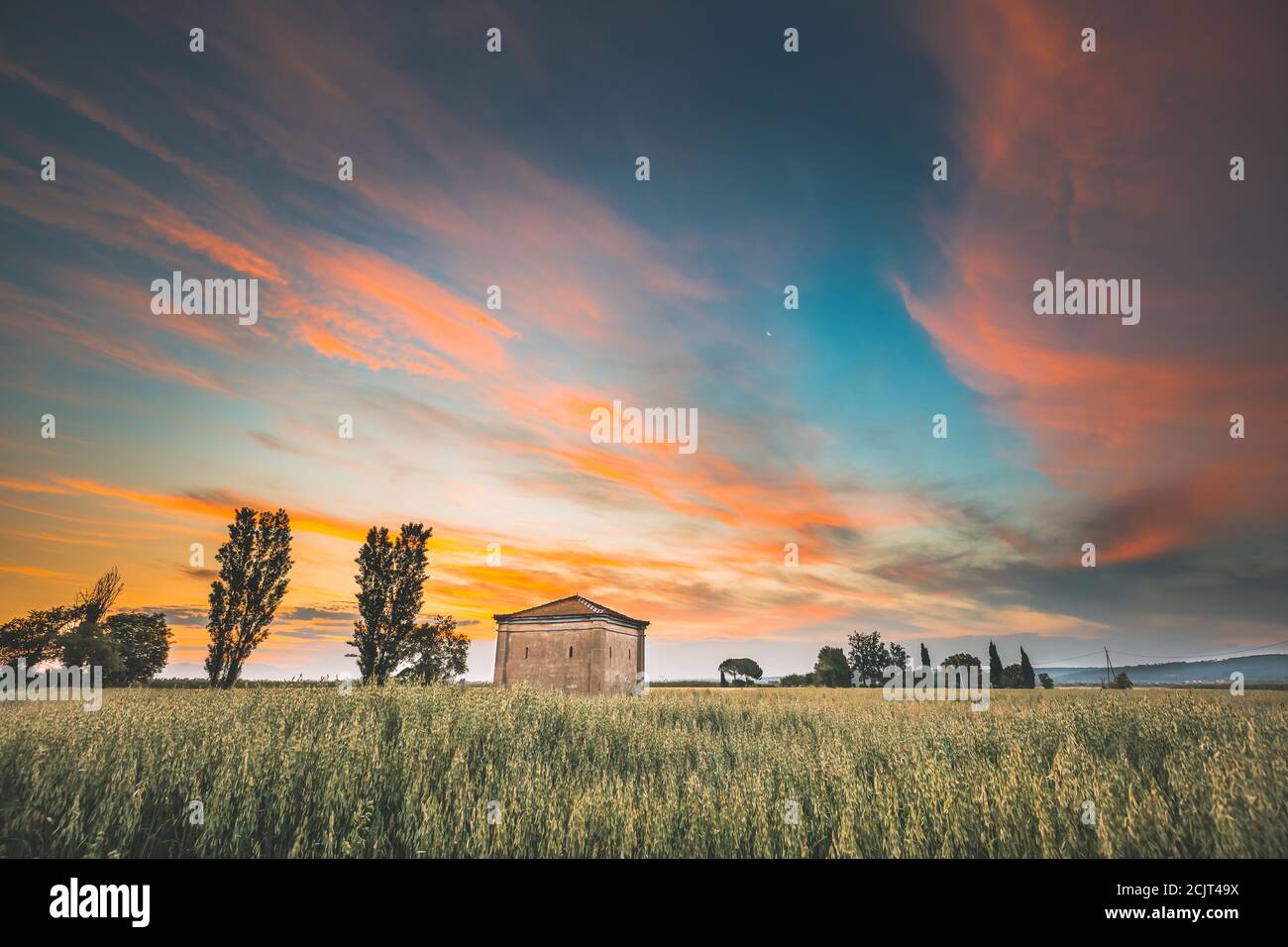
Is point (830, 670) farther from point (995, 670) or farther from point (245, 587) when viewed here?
point (245, 587)

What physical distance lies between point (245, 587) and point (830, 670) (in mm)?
78201

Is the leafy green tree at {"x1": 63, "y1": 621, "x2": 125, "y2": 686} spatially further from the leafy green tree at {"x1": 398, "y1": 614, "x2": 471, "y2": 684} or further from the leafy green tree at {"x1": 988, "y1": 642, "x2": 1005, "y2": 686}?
the leafy green tree at {"x1": 988, "y1": 642, "x2": 1005, "y2": 686}

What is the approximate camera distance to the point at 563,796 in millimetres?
5898

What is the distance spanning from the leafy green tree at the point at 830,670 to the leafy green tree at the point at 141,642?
271ft

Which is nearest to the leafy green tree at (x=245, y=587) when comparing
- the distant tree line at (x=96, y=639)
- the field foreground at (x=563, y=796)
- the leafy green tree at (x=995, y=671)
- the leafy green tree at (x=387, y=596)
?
the leafy green tree at (x=387, y=596)

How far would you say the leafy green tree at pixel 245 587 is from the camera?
29.7 metres

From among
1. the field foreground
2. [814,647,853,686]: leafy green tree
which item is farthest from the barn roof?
[814,647,853,686]: leafy green tree

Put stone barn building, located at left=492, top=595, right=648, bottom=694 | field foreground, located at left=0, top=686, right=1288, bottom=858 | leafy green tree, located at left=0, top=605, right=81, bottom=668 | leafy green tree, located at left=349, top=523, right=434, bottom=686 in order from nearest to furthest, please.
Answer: field foreground, located at left=0, top=686, right=1288, bottom=858, stone barn building, located at left=492, top=595, right=648, bottom=694, leafy green tree, located at left=349, top=523, right=434, bottom=686, leafy green tree, located at left=0, top=605, right=81, bottom=668

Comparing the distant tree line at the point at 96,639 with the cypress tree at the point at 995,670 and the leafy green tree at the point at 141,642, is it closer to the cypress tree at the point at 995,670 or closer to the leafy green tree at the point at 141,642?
the leafy green tree at the point at 141,642

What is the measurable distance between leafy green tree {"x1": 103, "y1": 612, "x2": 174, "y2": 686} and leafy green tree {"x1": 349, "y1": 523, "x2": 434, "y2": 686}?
24.4 m

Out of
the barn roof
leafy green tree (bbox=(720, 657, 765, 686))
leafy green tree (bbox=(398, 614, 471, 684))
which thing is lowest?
leafy green tree (bbox=(720, 657, 765, 686))

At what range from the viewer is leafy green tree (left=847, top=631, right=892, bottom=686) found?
96025mm

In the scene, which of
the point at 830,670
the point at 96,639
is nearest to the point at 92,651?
the point at 96,639
